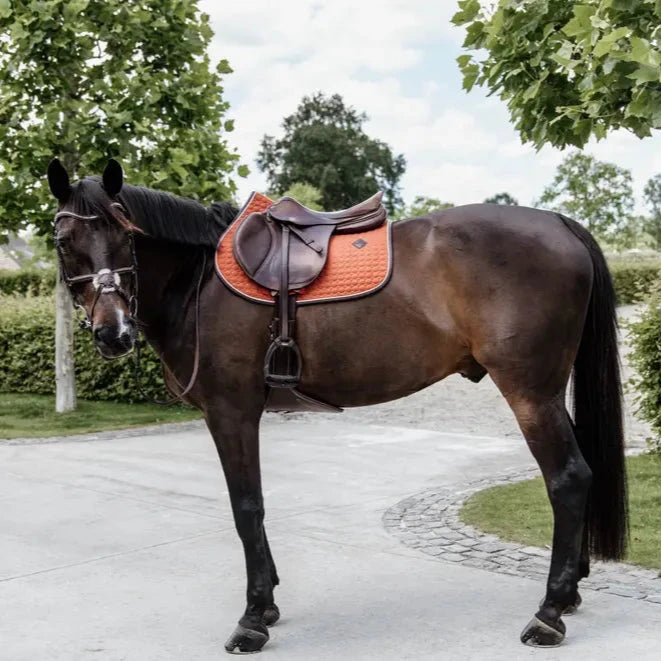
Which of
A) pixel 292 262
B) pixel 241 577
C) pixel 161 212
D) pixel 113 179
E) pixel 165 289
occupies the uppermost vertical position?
pixel 113 179

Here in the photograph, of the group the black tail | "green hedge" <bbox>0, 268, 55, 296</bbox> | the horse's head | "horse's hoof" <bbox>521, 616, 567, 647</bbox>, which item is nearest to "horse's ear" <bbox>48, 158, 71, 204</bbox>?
the horse's head

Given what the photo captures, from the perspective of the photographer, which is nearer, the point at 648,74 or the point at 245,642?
the point at 245,642

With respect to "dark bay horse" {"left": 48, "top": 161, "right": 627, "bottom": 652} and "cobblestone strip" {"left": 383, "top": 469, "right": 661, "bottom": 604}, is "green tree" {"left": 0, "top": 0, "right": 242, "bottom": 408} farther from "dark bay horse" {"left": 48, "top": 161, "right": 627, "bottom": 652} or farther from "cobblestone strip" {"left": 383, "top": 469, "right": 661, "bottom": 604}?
"dark bay horse" {"left": 48, "top": 161, "right": 627, "bottom": 652}

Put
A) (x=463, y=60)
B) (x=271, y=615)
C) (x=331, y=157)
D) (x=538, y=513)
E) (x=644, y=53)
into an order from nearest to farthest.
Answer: (x=271, y=615) < (x=644, y=53) < (x=538, y=513) < (x=463, y=60) < (x=331, y=157)

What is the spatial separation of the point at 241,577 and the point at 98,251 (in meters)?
2.04

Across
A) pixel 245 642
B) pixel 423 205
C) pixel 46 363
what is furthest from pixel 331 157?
pixel 245 642

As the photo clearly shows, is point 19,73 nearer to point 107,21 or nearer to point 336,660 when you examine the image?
point 107,21

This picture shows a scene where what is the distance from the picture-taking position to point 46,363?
43.9 ft

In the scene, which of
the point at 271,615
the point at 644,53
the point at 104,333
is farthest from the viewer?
the point at 644,53

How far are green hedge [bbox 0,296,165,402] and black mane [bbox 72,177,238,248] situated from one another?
7858 mm

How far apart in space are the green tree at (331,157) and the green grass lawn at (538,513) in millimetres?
48446

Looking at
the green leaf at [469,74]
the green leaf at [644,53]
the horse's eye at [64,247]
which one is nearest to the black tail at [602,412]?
the green leaf at [644,53]

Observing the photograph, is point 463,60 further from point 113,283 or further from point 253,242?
point 113,283

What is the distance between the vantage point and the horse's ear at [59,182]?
11.0ft
